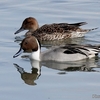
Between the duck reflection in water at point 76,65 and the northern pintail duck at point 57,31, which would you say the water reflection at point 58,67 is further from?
the northern pintail duck at point 57,31

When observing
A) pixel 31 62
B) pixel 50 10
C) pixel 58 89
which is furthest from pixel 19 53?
pixel 50 10

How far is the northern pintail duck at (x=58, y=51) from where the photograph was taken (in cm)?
1170

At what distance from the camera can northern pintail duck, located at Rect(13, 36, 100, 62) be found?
461 inches

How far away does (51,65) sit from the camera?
11391mm

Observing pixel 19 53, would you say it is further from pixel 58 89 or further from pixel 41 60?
pixel 58 89

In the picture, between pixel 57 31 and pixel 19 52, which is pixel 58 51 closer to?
pixel 19 52

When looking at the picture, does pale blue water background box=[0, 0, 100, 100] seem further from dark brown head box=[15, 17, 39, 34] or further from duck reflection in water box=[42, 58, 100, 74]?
dark brown head box=[15, 17, 39, 34]

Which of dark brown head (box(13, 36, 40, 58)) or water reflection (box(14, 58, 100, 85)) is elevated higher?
dark brown head (box(13, 36, 40, 58))

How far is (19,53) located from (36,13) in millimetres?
4906

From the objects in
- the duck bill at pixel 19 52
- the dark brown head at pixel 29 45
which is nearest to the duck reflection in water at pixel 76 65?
the dark brown head at pixel 29 45

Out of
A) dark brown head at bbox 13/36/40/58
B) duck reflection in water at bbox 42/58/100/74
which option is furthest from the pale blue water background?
dark brown head at bbox 13/36/40/58

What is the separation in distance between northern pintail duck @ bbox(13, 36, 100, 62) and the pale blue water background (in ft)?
1.02

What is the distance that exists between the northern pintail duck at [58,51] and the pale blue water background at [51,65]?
0.31 meters

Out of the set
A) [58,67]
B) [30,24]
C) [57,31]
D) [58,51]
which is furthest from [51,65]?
[30,24]
